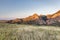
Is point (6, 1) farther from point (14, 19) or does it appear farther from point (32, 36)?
point (32, 36)

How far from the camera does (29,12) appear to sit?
391cm

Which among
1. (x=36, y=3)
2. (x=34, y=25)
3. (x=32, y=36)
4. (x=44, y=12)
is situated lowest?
(x=32, y=36)

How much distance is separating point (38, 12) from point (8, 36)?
3.13 ft

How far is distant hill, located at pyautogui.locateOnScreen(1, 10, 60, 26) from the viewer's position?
3.78m

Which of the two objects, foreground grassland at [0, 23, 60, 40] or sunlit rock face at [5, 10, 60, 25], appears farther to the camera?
sunlit rock face at [5, 10, 60, 25]

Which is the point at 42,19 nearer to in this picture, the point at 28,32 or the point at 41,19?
the point at 41,19

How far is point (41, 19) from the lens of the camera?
383 cm

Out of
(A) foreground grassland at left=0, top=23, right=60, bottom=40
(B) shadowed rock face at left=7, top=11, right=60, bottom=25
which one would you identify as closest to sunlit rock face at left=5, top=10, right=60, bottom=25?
(B) shadowed rock face at left=7, top=11, right=60, bottom=25

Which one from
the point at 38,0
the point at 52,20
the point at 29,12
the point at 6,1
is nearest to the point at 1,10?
the point at 6,1

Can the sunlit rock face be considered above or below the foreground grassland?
above

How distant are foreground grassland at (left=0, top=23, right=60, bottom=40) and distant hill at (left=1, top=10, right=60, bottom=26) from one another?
125 millimetres

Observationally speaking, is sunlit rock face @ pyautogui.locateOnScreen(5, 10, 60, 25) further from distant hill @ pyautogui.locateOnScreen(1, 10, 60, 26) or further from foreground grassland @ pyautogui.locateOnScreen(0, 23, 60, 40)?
foreground grassland @ pyautogui.locateOnScreen(0, 23, 60, 40)

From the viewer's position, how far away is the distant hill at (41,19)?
378 cm

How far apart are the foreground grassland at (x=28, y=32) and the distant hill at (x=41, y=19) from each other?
12 cm
